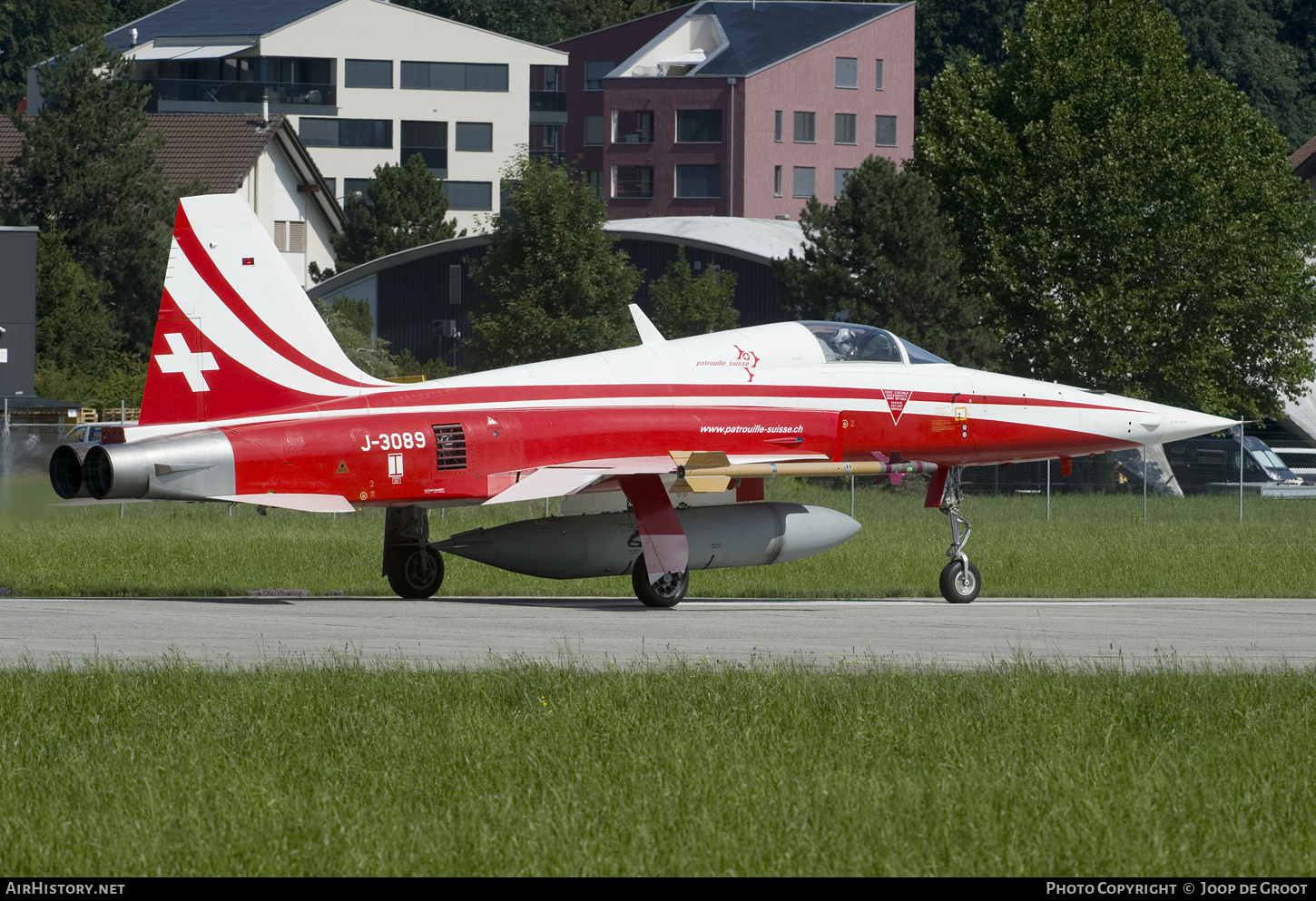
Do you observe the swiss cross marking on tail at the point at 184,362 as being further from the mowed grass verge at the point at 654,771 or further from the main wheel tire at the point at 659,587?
the mowed grass verge at the point at 654,771

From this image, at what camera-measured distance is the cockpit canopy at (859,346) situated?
2059cm

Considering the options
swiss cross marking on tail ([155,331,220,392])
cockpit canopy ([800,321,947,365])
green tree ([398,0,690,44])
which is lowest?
swiss cross marking on tail ([155,331,220,392])

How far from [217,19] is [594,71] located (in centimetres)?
2299

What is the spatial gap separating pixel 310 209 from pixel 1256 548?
56893mm

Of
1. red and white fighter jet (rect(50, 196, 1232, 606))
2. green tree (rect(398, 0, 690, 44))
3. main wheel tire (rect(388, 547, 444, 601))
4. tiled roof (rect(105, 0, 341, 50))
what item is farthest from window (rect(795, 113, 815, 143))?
main wheel tire (rect(388, 547, 444, 601))

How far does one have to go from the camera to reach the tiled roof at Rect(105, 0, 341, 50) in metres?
96.1

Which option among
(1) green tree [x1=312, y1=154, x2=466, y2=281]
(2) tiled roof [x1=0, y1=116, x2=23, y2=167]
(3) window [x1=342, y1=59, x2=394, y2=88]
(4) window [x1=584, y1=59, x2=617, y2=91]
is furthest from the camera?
(4) window [x1=584, y1=59, x2=617, y2=91]

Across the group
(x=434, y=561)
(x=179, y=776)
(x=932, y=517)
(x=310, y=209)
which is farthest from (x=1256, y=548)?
(x=310, y=209)

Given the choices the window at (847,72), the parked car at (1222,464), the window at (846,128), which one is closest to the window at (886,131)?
the window at (846,128)

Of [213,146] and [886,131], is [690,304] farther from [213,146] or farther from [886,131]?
[886,131]

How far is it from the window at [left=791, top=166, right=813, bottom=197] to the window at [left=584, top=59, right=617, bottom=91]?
17.1m

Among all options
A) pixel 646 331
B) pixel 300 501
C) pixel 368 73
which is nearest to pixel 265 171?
pixel 368 73

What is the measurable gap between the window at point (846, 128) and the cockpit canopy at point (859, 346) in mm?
79668

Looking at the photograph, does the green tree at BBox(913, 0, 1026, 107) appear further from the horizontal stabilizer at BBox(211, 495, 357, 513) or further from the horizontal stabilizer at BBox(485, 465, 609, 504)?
the horizontal stabilizer at BBox(211, 495, 357, 513)
